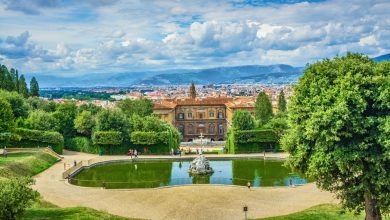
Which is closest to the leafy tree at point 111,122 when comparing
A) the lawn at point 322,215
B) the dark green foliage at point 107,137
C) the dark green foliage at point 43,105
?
the dark green foliage at point 107,137

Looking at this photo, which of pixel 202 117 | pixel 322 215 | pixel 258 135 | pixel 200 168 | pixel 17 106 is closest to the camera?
pixel 322 215

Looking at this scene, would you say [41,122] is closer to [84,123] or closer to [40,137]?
[40,137]

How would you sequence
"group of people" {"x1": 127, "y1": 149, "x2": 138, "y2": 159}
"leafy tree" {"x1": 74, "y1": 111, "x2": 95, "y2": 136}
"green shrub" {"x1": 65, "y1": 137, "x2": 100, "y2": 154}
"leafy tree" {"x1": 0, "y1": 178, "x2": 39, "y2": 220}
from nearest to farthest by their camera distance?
1. "leafy tree" {"x1": 0, "y1": 178, "x2": 39, "y2": 220}
2. "group of people" {"x1": 127, "y1": 149, "x2": 138, "y2": 159}
3. "green shrub" {"x1": 65, "y1": 137, "x2": 100, "y2": 154}
4. "leafy tree" {"x1": 74, "y1": 111, "x2": 95, "y2": 136}

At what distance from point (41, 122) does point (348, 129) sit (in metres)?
45.0

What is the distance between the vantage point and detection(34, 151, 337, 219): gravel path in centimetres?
2655

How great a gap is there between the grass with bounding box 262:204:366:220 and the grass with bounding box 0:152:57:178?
853 inches

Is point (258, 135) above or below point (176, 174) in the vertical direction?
above

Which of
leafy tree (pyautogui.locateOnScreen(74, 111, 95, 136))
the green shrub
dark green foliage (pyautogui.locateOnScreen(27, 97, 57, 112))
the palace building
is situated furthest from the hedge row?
the palace building

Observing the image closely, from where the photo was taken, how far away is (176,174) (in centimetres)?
4112

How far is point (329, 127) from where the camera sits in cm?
1895

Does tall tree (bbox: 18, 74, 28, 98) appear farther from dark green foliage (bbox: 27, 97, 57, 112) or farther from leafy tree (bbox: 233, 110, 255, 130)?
leafy tree (bbox: 233, 110, 255, 130)

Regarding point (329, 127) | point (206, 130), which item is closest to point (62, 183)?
point (329, 127)

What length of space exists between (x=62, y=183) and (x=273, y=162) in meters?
22.6

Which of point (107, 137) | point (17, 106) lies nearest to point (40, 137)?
point (107, 137)
